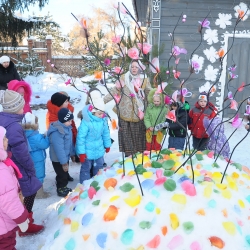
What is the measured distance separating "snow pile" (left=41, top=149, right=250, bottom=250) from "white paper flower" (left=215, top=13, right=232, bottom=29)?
543cm

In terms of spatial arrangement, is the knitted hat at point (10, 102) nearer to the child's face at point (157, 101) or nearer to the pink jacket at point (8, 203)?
the pink jacket at point (8, 203)

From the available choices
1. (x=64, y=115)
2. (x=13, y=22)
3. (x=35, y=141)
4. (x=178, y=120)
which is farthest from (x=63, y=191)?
(x=13, y=22)

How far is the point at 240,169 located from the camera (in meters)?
2.85

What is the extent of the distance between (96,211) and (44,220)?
1.05 meters

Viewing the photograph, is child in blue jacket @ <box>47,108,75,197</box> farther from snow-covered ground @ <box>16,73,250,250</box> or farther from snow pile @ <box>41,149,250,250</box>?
snow pile @ <box>41,149,250,250</box>

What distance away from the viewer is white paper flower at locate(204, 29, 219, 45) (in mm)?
7086

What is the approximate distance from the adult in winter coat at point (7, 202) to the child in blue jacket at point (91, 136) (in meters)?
1.36

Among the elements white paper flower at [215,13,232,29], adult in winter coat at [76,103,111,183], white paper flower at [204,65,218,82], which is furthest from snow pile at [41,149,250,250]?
white paper flower at [215,13,232,29]

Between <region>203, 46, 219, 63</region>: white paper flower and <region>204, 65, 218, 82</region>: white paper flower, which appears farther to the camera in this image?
<region>204, 65, 218, 82</region>: white paper flower

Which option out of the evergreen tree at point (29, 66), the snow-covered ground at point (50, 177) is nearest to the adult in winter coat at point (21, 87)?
the snow-covered ground at point (50, 177)

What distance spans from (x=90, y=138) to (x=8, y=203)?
1643 mm

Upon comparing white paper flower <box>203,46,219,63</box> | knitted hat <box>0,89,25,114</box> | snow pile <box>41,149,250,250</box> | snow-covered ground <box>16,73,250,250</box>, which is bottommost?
snow-covered ground <box>16,73,250,250</box>

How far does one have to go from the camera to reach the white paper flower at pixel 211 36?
7086 mm

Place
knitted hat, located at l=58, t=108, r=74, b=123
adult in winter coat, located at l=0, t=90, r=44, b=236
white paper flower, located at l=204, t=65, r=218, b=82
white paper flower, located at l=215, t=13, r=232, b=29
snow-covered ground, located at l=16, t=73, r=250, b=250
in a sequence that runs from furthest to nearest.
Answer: white paper flower, located at l=204, t=65, r=218, b=82 → white paper flower, located at l=215, t=13, r=232, b=29 → knitted hat, located at l=58, t=108, r=74, b=123 → snow-covered ground, located at l=16, t=73, r=250, b=250 → adult in winter coat, located at l=0, t=90, r=44, b=236
